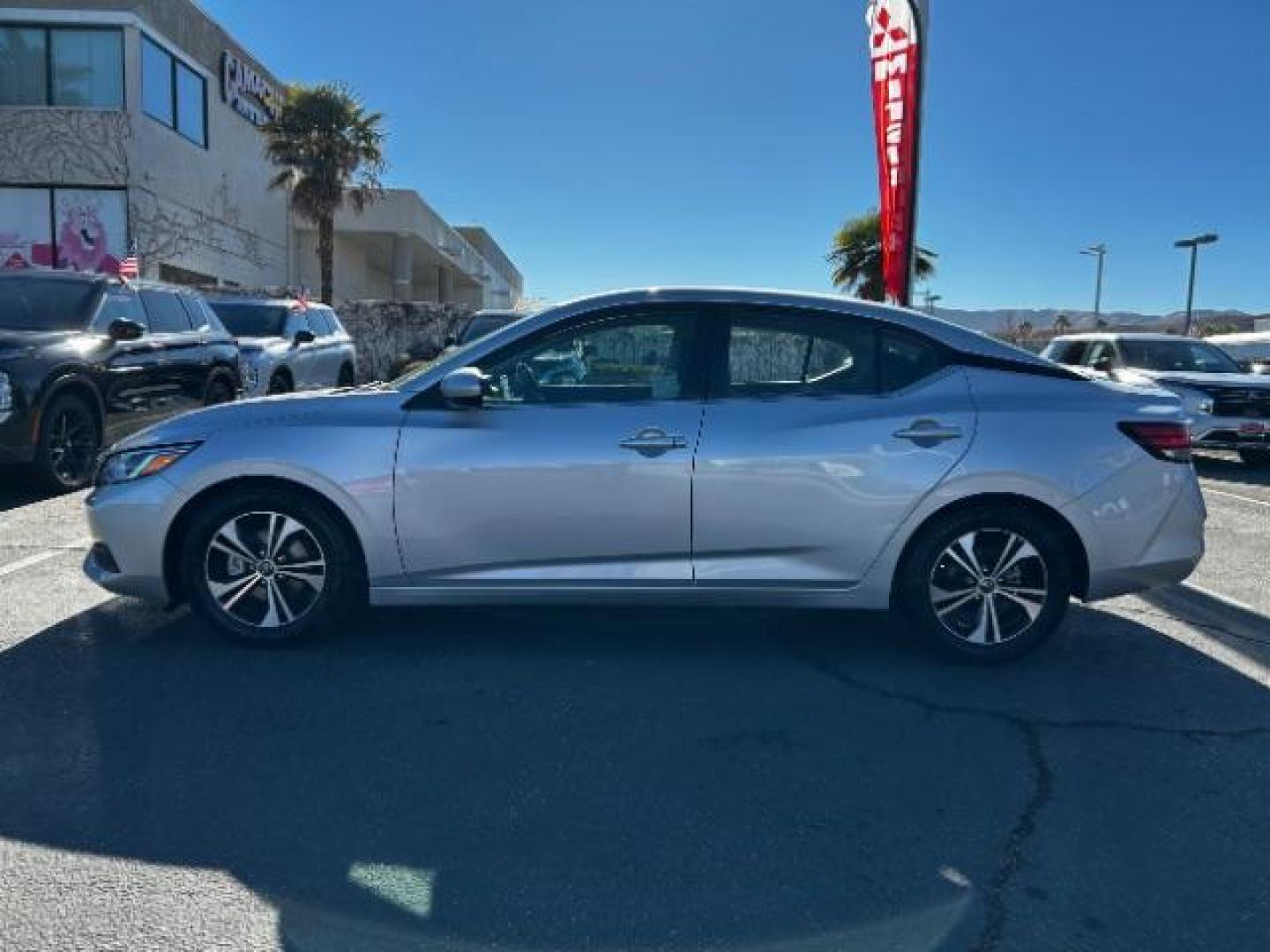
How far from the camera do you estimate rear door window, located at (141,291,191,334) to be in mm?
9383

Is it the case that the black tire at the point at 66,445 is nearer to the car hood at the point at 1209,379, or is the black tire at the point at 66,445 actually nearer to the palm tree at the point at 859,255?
the car hood at the point at 1209,379

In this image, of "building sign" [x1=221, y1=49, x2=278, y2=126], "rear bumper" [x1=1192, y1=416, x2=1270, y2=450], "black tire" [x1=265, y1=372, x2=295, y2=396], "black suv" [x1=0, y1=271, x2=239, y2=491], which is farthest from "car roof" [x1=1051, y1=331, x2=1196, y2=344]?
"building sign" [x1=221, y1=49, x2=278, y2=126]

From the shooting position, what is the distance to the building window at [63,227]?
74.9 feet

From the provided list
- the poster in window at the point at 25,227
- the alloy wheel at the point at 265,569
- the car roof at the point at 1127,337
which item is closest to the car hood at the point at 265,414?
the alloy wheel at the point at 265,569

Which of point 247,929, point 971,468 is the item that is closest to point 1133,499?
point 971,468

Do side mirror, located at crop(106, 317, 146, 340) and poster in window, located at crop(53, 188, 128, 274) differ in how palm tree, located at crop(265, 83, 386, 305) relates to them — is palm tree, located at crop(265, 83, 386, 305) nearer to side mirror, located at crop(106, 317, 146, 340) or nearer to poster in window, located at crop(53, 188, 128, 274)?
poster in window, located at crop(53, 188, 128, 274)

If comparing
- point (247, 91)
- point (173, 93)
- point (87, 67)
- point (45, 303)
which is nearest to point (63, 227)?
point (87, 67)

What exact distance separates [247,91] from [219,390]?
23.2 metres

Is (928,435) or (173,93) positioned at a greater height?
(173,93)

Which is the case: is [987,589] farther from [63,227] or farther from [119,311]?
[63,227]

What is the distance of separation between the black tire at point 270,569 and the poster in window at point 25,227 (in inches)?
883

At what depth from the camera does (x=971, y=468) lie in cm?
423

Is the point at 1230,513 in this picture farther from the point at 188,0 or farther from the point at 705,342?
the point at 188,0

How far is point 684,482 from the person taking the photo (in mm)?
4195
